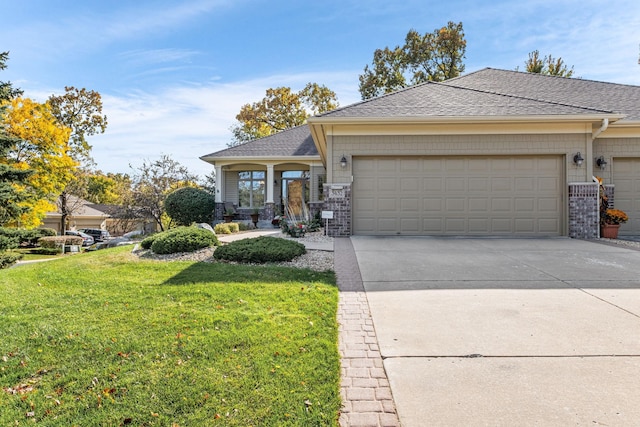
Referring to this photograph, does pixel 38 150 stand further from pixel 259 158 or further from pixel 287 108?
pixel 287 108

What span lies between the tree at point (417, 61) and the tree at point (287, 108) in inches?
148

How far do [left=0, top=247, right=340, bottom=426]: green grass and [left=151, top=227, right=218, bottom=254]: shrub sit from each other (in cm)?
207

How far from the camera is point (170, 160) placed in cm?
1891

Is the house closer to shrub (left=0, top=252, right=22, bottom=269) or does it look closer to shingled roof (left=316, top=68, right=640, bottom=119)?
shingled roof (left=316, top=68, right=640, bottom=119)

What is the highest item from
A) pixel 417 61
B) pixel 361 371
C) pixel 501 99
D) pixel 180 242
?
pixel 417 61

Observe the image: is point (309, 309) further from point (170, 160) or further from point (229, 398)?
point (170, 160)

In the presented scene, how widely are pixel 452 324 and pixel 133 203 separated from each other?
56.9 ft

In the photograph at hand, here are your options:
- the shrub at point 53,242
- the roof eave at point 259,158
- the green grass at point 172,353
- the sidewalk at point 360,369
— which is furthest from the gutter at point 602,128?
the shrub at point 53,242

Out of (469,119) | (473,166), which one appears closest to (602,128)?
(473,166)

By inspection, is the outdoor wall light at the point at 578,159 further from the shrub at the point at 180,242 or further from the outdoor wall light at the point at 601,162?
the shrub at the point at 180,242

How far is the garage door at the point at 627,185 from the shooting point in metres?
10.1

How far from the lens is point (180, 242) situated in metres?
7.14

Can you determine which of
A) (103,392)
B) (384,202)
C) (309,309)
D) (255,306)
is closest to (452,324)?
(309,309)

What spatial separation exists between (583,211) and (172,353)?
10262mm
